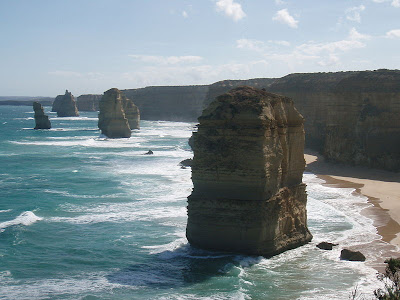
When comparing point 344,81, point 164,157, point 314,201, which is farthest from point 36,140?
point 314,201

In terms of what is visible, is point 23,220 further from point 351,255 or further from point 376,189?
point 376,189

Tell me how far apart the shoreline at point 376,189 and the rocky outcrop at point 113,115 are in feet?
110

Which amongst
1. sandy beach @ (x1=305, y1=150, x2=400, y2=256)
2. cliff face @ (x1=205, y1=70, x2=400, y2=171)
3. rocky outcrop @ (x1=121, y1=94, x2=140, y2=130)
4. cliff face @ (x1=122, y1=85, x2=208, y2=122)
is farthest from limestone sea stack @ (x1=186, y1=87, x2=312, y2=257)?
cliff face @ (x1=122, y1=85, x2=208, y2=122)

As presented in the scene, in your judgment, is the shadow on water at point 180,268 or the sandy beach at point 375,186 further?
the sandy beach at point 375,186

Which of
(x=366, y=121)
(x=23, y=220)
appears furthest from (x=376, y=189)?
→ (x=23, y=220)

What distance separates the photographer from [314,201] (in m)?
32.0

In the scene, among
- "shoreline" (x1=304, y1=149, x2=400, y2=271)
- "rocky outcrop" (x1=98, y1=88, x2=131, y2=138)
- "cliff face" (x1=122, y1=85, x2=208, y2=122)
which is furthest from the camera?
"cliff face" (x1=122, y1=85, x2=208, y2=122)

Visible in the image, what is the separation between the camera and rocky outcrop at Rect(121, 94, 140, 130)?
9765 centimetres

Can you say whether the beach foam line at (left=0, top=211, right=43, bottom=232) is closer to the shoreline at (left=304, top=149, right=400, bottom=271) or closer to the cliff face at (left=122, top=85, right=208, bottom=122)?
the shoreline at (left=304, top=149, right=400, bottom=271)

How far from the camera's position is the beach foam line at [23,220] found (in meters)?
25.8

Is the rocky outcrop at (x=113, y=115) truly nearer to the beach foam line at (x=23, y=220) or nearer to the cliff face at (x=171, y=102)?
the beach foam line at (x=23, y=220)

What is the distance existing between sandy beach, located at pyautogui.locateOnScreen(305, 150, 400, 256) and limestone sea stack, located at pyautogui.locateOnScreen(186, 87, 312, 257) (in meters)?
5.64

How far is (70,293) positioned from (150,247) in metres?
5.54

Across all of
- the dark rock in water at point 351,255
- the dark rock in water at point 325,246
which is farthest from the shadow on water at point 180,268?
the dark rock in water at point 351,255
